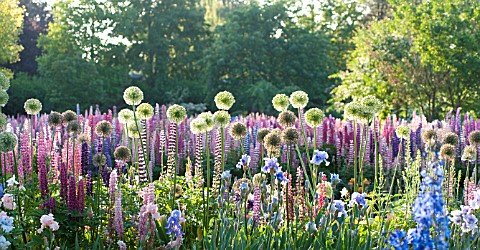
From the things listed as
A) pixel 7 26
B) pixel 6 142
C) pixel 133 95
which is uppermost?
pixel 7 26

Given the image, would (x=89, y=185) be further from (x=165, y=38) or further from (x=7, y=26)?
(x=165, y=38)

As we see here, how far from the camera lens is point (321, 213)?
418 centimetres

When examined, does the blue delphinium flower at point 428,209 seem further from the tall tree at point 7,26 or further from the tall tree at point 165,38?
the tall tree at point 165,38

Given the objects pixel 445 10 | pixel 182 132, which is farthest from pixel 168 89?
pixel 182 132

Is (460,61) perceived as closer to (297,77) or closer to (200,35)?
(297,77)

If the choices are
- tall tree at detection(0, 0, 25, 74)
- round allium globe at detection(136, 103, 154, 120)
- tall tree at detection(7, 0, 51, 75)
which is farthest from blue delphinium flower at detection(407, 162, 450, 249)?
tall tree at detection(7, 0, 51, 75)

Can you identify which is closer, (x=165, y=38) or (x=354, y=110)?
(x=354, y=110)

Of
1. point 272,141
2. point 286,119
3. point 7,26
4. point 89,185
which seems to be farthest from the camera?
point 7,26

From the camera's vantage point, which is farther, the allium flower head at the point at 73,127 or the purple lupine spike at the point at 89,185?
the allium flower head at the point at 73,127

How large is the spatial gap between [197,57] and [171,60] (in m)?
1.44

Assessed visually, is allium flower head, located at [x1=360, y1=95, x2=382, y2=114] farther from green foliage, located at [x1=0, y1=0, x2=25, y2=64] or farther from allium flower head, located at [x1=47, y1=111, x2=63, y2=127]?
green foliage, located at [x1=0, y1=0, x2=25, y2=64]

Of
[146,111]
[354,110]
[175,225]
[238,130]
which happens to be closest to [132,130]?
[146,111]

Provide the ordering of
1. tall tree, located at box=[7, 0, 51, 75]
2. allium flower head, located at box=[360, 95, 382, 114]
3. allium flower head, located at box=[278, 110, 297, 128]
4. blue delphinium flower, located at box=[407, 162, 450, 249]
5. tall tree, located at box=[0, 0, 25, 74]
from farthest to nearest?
tall tree, located at box=[7, 0, 51, 75], tall tree, located at box=[0, 0, 25, 74], allium flower head, located at box=[278, 110, 297, 128], allium flower head, located at box=[360, 95, 382, 114], blue delphinium flower, located at box=[407, 162, 450, 249]

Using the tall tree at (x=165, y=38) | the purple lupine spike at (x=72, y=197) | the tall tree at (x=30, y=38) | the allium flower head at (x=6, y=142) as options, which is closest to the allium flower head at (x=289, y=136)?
the purple lupine spike at (x=72, y=197)
